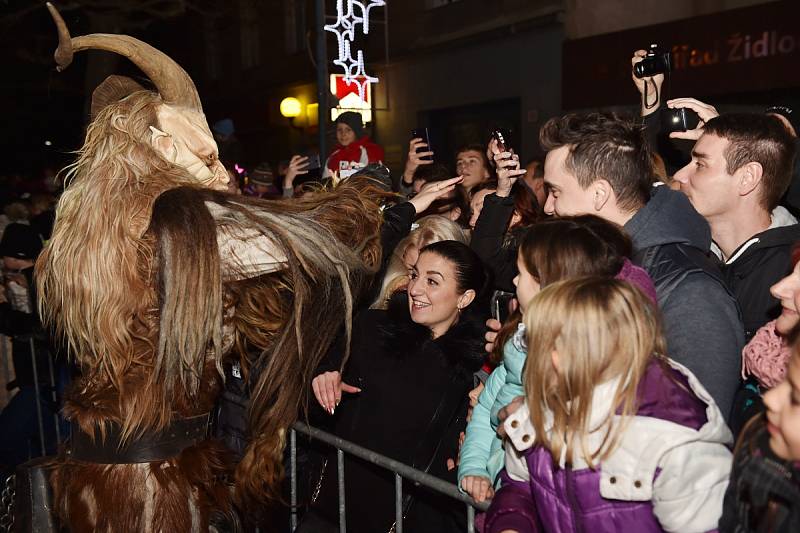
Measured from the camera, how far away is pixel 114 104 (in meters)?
2.70

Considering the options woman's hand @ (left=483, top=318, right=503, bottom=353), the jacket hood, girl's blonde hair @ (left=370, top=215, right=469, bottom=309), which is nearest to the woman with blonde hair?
the jacket hood

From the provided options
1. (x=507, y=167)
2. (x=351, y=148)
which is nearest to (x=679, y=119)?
(x=507, y=167)

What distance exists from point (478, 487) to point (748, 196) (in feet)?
5.27

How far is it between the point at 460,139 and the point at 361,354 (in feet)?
36.2

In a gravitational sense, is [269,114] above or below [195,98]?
above

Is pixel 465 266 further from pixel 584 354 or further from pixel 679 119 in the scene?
pixel 584 354

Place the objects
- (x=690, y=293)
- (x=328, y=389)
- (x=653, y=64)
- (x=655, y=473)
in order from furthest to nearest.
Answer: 1. (x=653, y=64)
2. (x=328, y=389)
3. (x=690, y=293)
4. (x=655, y=473)

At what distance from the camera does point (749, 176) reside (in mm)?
2908

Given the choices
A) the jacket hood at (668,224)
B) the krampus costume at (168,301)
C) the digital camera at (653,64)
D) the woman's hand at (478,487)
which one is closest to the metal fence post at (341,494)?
the krampus costume at (168,301)

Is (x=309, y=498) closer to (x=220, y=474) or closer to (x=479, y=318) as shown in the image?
(x=220, y=474)

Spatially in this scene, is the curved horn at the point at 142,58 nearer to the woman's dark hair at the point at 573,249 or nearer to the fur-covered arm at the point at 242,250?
the fur-covered arm at the point at 242,250

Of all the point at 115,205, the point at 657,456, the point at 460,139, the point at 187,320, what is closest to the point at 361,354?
the point at 187,320

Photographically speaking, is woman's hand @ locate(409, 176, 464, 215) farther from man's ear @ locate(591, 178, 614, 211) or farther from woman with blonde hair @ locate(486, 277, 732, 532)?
woman with blonde hair @ locate(486, 277, 732, 532)

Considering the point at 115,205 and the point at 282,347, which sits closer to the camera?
the point at 115,205
